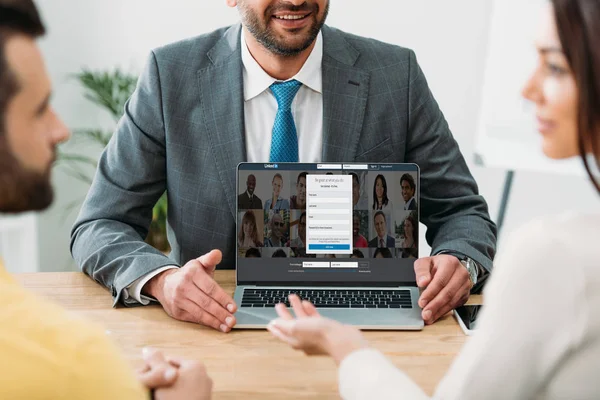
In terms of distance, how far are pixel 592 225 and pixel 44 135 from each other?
2.12 ft

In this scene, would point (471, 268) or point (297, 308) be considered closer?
point (297, 308)

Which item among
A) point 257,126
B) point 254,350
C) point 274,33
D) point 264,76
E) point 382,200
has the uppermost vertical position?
point 274,33

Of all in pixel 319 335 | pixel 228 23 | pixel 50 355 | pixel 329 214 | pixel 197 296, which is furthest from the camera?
pixel 228 23

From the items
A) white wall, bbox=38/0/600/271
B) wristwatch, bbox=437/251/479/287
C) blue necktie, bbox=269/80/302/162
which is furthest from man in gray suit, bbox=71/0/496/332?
white wall, bbox=38/0/600/271

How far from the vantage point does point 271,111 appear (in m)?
1.87

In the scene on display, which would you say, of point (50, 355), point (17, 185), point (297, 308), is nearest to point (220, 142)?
point (297, 308)

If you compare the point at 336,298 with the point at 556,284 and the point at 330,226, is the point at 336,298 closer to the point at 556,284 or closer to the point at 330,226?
the point at 330,226

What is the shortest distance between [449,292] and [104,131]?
2426mm

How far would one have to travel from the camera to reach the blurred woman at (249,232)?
156cm

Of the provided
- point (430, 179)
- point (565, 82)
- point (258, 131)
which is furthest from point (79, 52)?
point (565, 82)

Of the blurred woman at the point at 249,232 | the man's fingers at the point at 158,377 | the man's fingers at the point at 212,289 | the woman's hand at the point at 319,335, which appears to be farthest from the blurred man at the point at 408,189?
the man's fingers at the point at 158,377

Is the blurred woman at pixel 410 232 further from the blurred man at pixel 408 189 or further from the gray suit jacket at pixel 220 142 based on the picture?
the gray suit jacket at pixel 220 142

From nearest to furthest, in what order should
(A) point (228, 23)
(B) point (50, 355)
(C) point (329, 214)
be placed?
(B) point (50, 355)
(C) point (329, 214)
(A) point (228, 23)

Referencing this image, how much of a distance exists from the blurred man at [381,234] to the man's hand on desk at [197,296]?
324 millimetres
